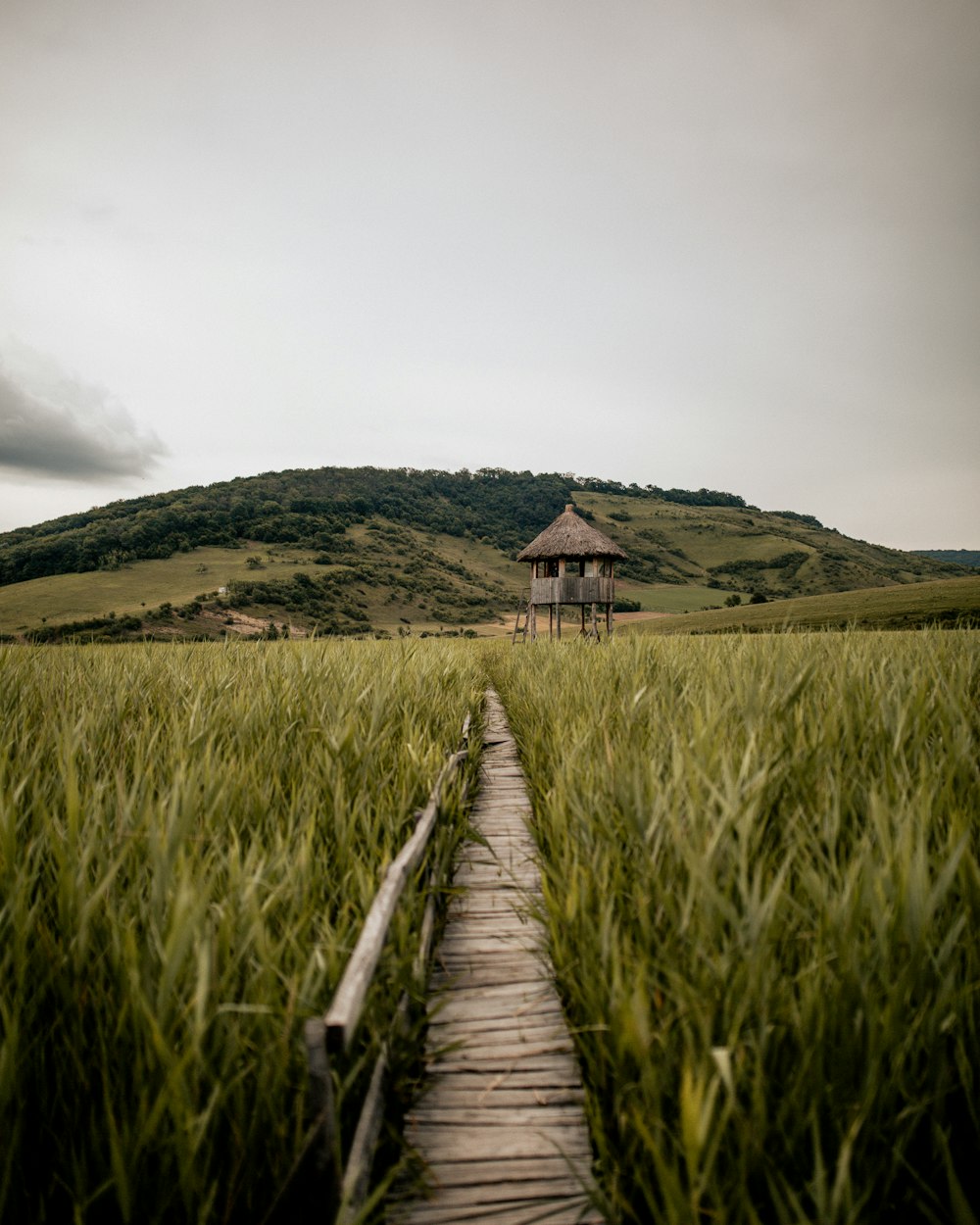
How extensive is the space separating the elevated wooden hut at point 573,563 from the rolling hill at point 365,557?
30.3 ft

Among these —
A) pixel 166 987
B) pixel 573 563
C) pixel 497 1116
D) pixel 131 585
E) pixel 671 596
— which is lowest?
pixel 497 1116

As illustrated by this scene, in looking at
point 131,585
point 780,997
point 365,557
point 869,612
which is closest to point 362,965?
point 780,997

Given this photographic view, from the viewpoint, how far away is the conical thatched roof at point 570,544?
22.5 metres

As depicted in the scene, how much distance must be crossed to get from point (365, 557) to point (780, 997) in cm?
7191

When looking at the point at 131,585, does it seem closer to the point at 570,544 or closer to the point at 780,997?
the point at 570,544

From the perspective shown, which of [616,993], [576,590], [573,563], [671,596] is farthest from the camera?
[671,596]

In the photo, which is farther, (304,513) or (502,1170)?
(304,513)

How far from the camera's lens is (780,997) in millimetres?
1207

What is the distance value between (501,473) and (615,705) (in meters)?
Result: 124

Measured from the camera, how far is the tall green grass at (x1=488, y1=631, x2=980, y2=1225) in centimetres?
100

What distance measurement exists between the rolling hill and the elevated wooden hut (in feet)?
30.3

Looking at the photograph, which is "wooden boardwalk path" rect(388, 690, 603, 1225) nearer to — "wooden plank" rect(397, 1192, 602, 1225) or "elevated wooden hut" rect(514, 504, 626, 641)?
"wooden plank" rect(397, 1192, 602, 1225)

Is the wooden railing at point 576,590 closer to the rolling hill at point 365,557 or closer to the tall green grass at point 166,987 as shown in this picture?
the rolling hill at point 365,557

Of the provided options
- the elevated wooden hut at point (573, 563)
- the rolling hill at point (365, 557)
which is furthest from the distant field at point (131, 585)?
the elevated wooden hut at point (573, 563)
